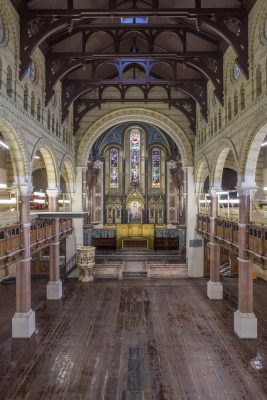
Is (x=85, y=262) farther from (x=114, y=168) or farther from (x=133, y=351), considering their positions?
(x=114, y=168)

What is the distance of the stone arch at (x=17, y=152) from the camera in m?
11.7

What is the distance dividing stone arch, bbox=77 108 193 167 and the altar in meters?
9.47

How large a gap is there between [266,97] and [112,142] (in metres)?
22.1

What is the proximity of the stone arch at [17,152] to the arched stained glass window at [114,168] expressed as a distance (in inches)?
754

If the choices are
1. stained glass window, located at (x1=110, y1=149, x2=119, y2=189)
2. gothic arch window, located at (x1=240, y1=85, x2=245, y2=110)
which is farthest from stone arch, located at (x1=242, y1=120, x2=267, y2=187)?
stained glass window, located at (x1=110, y1=149, x2=119, y2=189)

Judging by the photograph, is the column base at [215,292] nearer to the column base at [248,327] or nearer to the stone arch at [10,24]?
the column base at [248,327]

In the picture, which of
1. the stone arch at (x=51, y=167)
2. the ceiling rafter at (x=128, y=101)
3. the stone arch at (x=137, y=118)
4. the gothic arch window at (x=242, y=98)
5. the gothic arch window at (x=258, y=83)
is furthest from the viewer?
the stone arch at (x=137, y=118)

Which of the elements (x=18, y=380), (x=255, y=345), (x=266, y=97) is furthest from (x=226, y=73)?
(x=18, y=380)

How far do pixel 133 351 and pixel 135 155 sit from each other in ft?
72.6

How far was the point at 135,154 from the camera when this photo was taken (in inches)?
1256

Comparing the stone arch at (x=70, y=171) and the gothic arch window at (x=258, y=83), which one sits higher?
the gothic arch window at (x=258, y=83)


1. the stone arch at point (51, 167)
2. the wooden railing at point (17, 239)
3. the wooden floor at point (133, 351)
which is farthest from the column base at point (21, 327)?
the stone arch at point (51, 167)

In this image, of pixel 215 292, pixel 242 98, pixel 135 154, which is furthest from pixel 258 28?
pixel 135 154

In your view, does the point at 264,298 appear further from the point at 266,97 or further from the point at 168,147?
the point at 168,147
